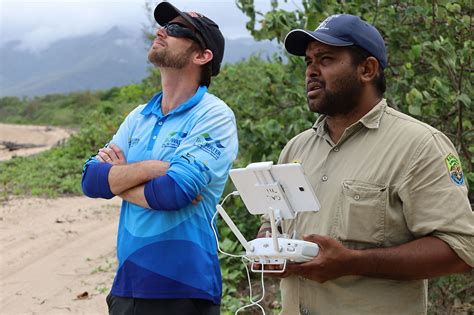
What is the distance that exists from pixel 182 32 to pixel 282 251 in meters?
1.39

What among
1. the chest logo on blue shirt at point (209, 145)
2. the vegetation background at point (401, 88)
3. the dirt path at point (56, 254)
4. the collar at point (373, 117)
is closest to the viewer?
the collar at point (373, 117)

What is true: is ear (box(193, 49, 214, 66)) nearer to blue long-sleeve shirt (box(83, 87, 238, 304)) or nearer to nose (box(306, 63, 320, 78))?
blue long-sleeve shirt (box(83, 87, 238, 304))

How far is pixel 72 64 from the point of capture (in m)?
138

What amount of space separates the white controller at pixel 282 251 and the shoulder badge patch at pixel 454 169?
1.46 feet

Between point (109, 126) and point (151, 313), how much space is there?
11.5m

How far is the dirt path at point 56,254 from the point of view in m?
5.53

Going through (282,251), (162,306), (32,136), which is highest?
(282,251)

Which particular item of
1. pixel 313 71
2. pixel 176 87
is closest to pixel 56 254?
pixel 176 87

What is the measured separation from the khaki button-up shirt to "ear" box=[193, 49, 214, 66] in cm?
102

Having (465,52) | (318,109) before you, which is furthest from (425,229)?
(465,52)

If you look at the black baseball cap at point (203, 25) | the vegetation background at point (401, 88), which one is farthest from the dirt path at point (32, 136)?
the black baseball cap at point (203, 25)

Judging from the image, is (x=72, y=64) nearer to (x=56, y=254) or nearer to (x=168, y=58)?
(x=56, y=254)

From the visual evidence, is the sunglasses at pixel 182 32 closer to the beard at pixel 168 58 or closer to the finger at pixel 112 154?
the beard at pixel 168 58

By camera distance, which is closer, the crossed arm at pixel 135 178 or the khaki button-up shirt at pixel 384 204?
the khaki button-up shirt at pixel 384 204
